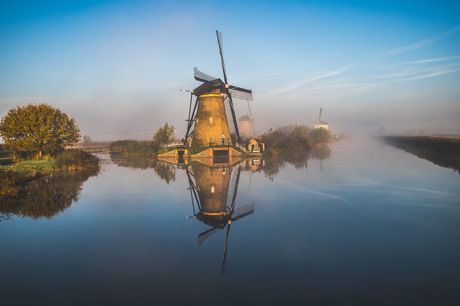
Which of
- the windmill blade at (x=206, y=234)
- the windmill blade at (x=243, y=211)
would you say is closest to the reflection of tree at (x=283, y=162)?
the windmill blade at (x=243, y=211)

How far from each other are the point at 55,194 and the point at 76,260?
9223mm

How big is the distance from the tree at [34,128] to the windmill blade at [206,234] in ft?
90.0

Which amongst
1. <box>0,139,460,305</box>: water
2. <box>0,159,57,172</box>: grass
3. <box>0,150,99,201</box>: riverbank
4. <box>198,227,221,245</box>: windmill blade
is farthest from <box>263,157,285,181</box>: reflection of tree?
<box>0,159,57,172</box>: grass

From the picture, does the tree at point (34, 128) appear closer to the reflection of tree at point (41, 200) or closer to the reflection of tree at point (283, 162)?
the reflection of tree at point (41, 200)

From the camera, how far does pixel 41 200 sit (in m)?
12.4

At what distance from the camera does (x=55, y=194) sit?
13742mm

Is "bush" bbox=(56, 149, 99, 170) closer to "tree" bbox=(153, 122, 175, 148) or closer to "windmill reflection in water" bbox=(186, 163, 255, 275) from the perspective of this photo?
"windmill reflection in water" bbox=(186, 163, 255, 275)

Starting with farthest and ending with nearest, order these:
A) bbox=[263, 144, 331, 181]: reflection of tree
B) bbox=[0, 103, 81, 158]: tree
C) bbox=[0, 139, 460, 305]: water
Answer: bbox=[0, 103, 81, 158]: tree → bbox=[263, 144, 331, 181]: reflection of tree → bbox=[0, 139, 460, 305]: water

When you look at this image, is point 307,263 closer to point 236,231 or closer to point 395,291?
point 395,291

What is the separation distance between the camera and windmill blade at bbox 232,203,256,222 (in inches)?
380

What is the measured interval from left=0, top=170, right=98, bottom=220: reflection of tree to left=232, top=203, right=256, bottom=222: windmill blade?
22.9 ft

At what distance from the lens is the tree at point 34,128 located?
89.2 ft

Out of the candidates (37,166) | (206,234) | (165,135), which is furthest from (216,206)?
(165,135)

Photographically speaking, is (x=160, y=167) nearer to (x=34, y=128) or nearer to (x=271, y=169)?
(x=271, y=169)
